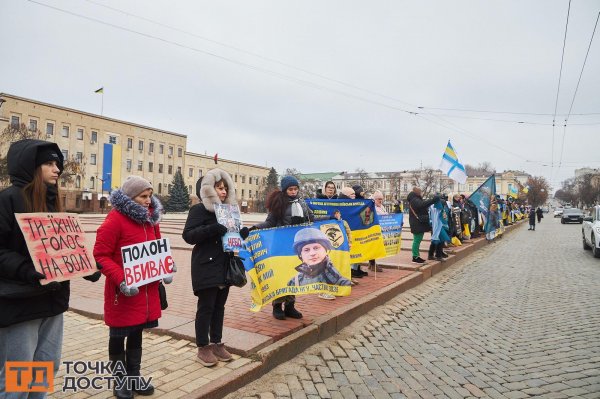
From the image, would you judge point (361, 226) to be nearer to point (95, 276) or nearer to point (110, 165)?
point (95, 276)

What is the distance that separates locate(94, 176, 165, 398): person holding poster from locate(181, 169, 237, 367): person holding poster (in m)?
0.48

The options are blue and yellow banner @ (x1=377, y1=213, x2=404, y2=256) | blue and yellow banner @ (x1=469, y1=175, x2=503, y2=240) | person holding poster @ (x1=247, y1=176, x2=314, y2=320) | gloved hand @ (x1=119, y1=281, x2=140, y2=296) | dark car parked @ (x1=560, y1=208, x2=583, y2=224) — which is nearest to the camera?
gloved hand @ (x1=119, y1=281, x2=140, y2=296)

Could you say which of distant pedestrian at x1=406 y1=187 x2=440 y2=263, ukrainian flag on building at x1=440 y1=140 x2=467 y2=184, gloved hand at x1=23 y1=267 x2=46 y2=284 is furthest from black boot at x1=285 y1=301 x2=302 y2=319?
ukrainian flag on building at x1=440 y1=140 x2=467 y2=184

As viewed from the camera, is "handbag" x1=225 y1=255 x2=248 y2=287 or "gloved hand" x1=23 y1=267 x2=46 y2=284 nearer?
"gloved hand" x1=23 y1=267 x2=46 y2=284

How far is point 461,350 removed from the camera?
5.12 m

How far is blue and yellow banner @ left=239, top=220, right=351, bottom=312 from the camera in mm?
5004

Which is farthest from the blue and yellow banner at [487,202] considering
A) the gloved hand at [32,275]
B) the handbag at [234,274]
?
the gloved hand at [32,275]

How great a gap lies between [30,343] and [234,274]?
1.76 metres

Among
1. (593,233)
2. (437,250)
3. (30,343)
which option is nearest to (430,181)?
(593,233)

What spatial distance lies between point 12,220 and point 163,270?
1.23 meters

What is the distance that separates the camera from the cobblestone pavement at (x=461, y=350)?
397 centimetres

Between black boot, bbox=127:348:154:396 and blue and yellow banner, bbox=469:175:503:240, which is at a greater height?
blue and yellow banner, bbox=469:175:503:240

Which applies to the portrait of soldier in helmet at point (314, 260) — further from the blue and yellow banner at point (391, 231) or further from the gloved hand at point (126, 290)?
the blue and yellow banner at point (391, 231)

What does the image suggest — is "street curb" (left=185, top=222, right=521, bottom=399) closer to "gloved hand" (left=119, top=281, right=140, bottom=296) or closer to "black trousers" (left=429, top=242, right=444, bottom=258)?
"gloved hand" (left=119, top=281, right=140, bottom=296)
